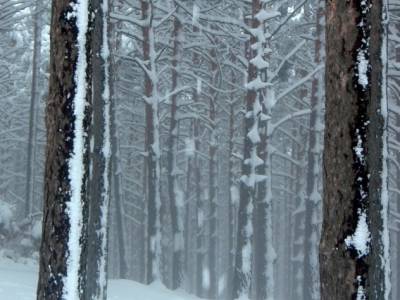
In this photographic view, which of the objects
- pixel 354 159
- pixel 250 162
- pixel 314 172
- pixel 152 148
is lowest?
pixel 354 159

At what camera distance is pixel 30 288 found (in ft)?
37.7

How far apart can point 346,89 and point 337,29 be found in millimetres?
532

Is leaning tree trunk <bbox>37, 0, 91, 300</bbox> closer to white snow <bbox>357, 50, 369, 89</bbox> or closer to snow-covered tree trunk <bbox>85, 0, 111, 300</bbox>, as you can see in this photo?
white snow <bbox>357, 50, 369, 89</bbox>

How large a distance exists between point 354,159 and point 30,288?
7725 mm

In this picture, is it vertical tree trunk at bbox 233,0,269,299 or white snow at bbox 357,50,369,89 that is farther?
vertical tree trunk at bbox 233,0,269,299

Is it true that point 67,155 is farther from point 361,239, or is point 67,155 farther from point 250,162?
point 250,162

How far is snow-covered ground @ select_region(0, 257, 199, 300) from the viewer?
10539mm

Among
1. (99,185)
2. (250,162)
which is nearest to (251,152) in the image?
(250,162)

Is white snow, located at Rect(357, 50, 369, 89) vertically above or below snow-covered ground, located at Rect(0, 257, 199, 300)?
above

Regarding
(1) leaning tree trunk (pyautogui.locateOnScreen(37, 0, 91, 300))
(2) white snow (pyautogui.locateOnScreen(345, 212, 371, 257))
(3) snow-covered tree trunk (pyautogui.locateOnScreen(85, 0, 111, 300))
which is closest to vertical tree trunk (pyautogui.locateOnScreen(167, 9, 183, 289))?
(3) snow-covered tree trunk (pyautogui.locateOnScreen(85, 0, 111, 300))

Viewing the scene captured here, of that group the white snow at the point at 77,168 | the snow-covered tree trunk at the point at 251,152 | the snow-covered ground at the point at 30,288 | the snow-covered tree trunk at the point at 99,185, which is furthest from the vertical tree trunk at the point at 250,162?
the white snow at the point at 77,168

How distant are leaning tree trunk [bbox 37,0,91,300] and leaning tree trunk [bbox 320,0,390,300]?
8.12ft

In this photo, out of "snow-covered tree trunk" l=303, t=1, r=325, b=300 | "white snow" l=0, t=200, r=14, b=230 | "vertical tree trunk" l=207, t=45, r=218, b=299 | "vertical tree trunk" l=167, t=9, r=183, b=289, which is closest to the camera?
"white snow" l=0, t=200, r=14, b=230

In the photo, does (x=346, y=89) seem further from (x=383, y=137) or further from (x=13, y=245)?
(x=13, y=245)
